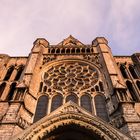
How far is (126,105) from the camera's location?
1301 cm

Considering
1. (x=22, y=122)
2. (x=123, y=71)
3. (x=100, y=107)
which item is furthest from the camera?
(x=123, y=71)

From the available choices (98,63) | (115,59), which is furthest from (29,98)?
(115,59)

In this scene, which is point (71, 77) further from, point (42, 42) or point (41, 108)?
point (42, 42)

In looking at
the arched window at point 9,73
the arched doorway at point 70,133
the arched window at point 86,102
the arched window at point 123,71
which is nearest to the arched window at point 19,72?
the arched window at point 9,73

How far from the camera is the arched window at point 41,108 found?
14295 mm

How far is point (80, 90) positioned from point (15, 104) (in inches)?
192

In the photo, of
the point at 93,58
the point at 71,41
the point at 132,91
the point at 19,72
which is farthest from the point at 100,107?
the point at 71,41

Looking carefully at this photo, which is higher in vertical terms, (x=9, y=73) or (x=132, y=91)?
(x=9, y=73)

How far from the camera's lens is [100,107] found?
15.0 m

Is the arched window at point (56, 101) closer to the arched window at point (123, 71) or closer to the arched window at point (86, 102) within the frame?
the arched window at point (86, 102)

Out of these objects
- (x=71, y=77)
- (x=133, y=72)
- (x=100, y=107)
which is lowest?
(x=100, y=107)

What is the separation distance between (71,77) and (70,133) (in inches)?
279

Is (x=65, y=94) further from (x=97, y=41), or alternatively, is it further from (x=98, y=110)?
(x=97, y=41)

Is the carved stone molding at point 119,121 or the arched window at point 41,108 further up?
the arched window at point 41,108
